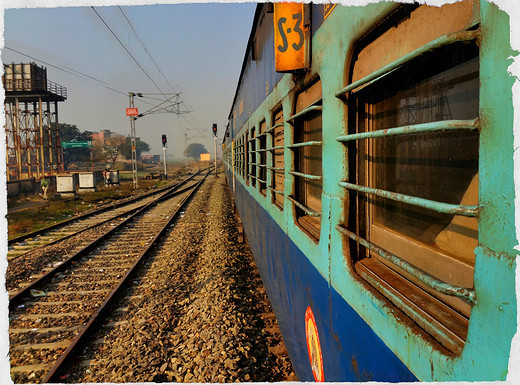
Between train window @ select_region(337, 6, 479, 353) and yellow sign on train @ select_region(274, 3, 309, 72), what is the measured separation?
786mm

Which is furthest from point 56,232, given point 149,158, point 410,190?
point 149,158

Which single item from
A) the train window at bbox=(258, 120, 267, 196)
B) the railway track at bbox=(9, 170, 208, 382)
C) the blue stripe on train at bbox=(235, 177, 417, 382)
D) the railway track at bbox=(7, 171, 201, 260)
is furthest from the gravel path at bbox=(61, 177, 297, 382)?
the railway track at bbox=(7, 171, 201, 260)

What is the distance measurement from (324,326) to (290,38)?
6.16ft

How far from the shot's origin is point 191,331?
14.6 ft

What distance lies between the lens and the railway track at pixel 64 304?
160 inches

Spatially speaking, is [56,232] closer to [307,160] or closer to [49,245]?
[49,245]

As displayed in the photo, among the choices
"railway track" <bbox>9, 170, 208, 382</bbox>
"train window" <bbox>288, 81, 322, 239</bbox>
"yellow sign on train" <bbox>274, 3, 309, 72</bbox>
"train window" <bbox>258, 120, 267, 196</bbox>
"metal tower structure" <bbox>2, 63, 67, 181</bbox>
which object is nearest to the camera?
"yellow sign on train" <bbox>274, 3, 309, 72</bbox>

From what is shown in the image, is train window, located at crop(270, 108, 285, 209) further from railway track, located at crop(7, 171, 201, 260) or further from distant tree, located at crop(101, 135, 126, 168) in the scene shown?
distant tree, located at crop(101, 135, 126, 168)

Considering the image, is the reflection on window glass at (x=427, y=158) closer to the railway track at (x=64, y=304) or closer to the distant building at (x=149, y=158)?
the railway track at (x=64, y=304)

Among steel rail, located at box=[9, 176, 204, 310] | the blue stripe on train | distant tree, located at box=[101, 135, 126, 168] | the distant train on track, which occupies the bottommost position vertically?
steel rail, located at box=[9, 176, 204, 310]

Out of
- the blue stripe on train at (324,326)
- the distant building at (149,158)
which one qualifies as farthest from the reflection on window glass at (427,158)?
the distant building at (149,158)

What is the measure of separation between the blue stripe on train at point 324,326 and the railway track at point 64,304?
2.79 metres

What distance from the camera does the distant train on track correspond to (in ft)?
2.46

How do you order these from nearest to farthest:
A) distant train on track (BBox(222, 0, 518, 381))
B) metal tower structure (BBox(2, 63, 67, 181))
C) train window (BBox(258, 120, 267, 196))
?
distant train on track (BBox(222, 0, 518, 381)) → train window (BBox(258, 120, 267, 196)) → metal tower structure (BBox(2, 63, 67, 181))
